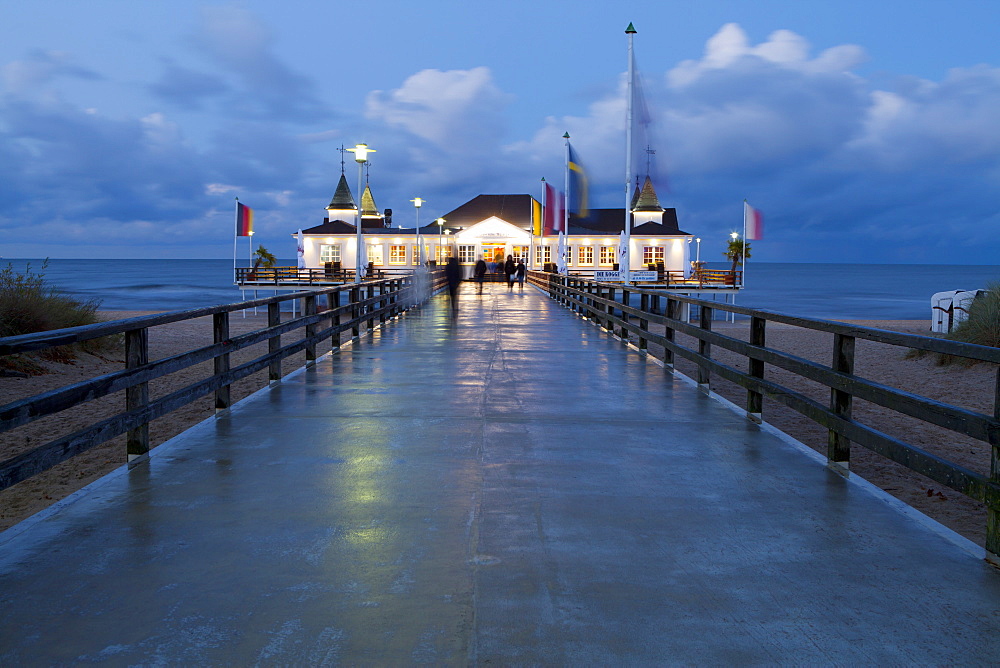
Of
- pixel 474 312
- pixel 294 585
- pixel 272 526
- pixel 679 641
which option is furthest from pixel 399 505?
pixel 474 312

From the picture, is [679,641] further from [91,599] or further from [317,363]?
[317,363]

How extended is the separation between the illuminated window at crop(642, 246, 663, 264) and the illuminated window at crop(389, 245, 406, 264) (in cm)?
1973

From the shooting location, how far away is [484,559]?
4258 millimetres

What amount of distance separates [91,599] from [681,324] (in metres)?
8.73

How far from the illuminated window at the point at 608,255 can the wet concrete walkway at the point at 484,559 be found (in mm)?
61617

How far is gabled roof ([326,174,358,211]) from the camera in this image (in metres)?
81.8

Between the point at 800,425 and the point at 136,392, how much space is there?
30.6 feet

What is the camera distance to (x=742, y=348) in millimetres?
8375

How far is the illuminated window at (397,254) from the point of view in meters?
70.2

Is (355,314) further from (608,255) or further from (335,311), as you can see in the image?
(608,255)

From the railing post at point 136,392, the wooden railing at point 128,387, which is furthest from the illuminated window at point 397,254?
the railing post at point 136,392

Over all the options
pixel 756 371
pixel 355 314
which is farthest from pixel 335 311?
pixel 756 371

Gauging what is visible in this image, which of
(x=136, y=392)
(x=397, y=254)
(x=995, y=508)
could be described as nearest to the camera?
(x=995, y=508)

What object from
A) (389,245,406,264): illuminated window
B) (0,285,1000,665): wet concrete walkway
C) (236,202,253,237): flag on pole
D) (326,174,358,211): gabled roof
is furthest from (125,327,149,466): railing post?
(326,174,358,211): gabled roof
